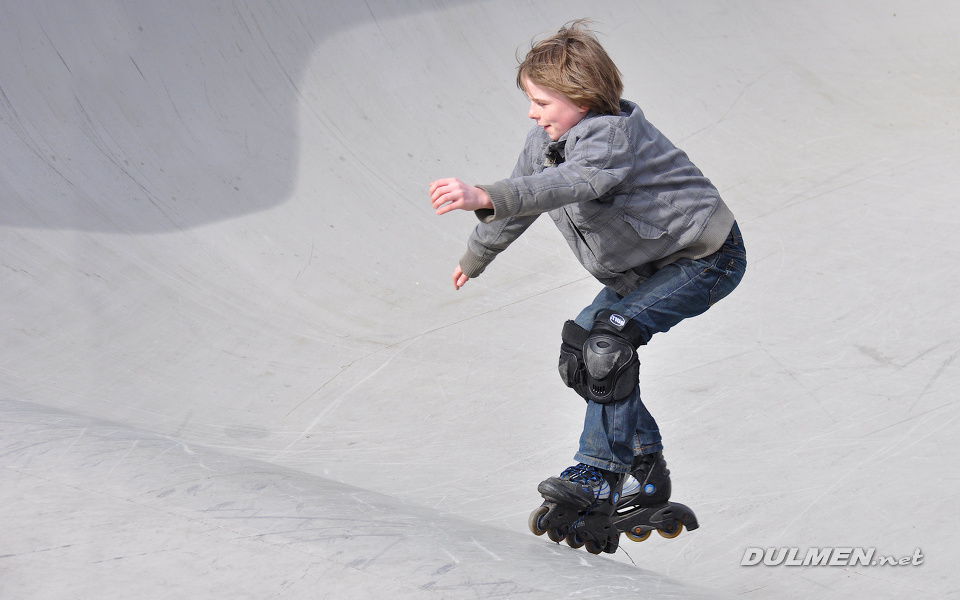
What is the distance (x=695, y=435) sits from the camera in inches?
102

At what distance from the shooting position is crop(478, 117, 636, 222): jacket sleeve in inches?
63.9

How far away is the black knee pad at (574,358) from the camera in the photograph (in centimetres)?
199

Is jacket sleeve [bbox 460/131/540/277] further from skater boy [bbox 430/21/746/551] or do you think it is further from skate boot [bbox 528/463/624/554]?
skate boot [bbox 528/463/624/554]

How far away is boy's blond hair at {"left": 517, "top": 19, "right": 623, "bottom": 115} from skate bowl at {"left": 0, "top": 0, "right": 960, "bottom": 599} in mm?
902

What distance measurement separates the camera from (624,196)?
1.87 m

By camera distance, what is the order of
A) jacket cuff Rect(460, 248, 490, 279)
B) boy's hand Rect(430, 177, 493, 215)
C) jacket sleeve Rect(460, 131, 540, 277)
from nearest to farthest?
1. boy's hand Rect(430, 177, 493, 215)
2. jacket sleeve Rect(460, 131, 540, 277)
3. jacket cuff Rect(460, 248, 490, 279)

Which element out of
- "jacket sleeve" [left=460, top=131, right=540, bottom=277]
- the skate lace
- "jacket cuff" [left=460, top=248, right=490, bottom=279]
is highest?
"jacket sleeve" [left=460, top=131, right=540, bottom=277]

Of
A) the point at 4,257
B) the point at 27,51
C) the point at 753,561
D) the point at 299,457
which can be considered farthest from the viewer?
the point at 27,51

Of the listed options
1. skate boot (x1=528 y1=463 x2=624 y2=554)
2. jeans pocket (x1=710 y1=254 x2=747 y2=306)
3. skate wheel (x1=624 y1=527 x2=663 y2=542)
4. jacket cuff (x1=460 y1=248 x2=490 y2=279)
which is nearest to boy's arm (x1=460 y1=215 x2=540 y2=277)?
jacket cuff (x1=460 y1=248 x2=490 y2=279)

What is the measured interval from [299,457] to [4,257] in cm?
142

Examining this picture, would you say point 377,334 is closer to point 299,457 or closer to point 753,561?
point 299,457

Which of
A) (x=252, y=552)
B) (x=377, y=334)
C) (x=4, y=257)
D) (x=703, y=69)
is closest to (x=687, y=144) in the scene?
(x=703, y=69)

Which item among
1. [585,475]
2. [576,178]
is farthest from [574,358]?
[576,178]

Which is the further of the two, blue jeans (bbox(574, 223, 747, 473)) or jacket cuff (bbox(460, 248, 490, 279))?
jacket cuff (bbox(460, 248, 490, 279))
